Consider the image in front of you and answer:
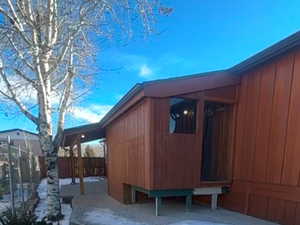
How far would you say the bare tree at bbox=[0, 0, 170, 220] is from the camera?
189 inches

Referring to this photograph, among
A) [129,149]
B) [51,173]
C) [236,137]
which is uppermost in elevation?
[236,137]

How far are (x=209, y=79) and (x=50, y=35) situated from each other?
397 centimetres

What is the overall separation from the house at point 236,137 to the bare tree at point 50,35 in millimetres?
1565

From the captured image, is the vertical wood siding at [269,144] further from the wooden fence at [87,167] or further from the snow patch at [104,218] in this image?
the wooden fence at [87,167]

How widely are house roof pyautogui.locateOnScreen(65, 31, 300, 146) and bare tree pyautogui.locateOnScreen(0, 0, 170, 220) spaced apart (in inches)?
48.8

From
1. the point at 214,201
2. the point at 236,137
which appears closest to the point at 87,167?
the point at 214,201

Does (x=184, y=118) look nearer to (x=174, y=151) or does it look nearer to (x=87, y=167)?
(x=174, y=151)


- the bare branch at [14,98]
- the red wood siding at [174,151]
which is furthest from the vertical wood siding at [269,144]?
the bare branch at [14,98]

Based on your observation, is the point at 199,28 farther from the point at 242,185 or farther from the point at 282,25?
the point at 242,185

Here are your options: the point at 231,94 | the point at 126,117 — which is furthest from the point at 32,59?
the point at 231,94

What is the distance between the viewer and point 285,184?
4.68 m

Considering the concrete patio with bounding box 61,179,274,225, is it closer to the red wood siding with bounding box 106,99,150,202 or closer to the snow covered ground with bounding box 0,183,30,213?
the red wood siding with bounding box 106,99,150,202

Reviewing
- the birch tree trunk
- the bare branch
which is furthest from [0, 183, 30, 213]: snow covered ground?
the bare branch

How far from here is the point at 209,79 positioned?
5766mm
